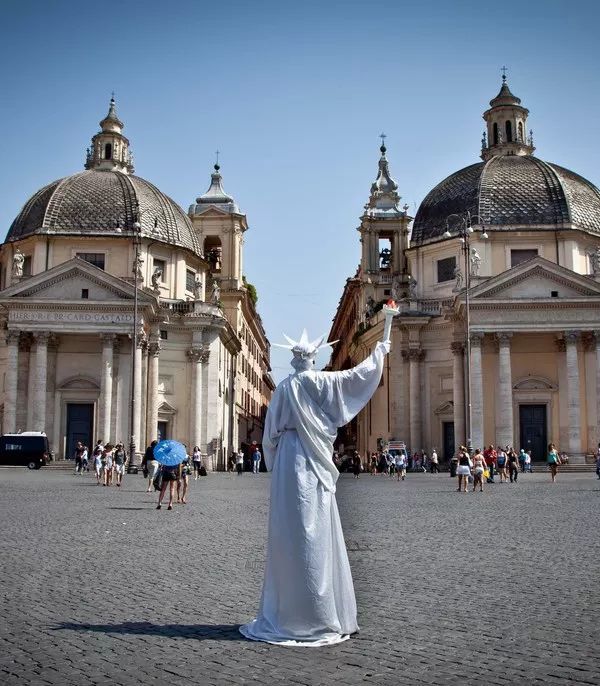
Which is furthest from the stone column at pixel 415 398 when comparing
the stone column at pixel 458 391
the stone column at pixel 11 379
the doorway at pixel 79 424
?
the stone column at pixel 11 379

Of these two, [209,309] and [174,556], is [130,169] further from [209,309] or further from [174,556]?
[174,556]

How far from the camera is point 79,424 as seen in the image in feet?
171

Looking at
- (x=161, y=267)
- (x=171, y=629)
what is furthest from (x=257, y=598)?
(x=161, y=267)

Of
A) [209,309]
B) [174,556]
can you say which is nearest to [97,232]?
[209,309]

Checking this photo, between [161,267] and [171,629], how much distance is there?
5108cm

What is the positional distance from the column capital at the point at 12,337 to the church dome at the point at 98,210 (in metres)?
8.04

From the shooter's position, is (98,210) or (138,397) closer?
(138,397)

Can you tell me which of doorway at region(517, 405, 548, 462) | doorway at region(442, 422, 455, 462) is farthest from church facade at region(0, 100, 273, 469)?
doorway at region(517, 405, 548, 462)

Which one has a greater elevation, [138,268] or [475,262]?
[475,262]

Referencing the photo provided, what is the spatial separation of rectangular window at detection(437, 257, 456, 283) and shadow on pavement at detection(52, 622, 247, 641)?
165 ft

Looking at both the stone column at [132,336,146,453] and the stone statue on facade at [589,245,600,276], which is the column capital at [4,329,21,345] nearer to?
the stone column at [132,336,146,453]

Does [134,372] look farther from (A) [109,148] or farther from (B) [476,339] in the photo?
(A) [109,148]

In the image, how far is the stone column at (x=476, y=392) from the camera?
1951 inches

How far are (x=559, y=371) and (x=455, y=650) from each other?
154 feet
